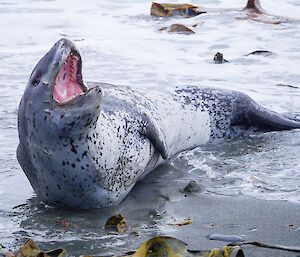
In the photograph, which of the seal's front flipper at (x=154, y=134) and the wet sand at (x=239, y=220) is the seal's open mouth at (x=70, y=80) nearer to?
the seal's front flipper at (x=154, y=134)

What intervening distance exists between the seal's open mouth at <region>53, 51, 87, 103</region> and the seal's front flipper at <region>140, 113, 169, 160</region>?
0.74 meters

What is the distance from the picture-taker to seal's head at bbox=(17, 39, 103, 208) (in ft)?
12.0

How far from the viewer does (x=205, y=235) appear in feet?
10.9

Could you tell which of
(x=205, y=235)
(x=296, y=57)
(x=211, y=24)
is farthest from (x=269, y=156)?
(x=211, y=24)

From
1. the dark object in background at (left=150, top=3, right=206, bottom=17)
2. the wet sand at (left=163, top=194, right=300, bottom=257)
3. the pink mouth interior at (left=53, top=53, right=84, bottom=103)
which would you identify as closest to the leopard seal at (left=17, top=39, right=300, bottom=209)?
the pink mouth interior at (left=53, top=53, right=84, bottom=103)

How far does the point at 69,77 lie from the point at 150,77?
11.9ft

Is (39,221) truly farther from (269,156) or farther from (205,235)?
(269,156)

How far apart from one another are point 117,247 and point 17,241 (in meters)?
0.56

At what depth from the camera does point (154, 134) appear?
4492mm

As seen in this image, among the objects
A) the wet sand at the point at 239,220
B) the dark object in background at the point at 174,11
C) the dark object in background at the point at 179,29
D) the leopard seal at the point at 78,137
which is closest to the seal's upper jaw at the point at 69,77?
the leopard seal at the point at 78,137

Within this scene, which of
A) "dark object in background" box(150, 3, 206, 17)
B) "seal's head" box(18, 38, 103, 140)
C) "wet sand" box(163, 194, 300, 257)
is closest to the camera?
"wet sand" box(163, 194, 300, 257)

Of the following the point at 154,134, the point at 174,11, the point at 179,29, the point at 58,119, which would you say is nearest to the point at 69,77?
the point at 58,119

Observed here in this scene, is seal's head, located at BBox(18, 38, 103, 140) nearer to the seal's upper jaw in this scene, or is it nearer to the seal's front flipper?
the seal's upper jaw

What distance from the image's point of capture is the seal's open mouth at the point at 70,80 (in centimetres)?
385
